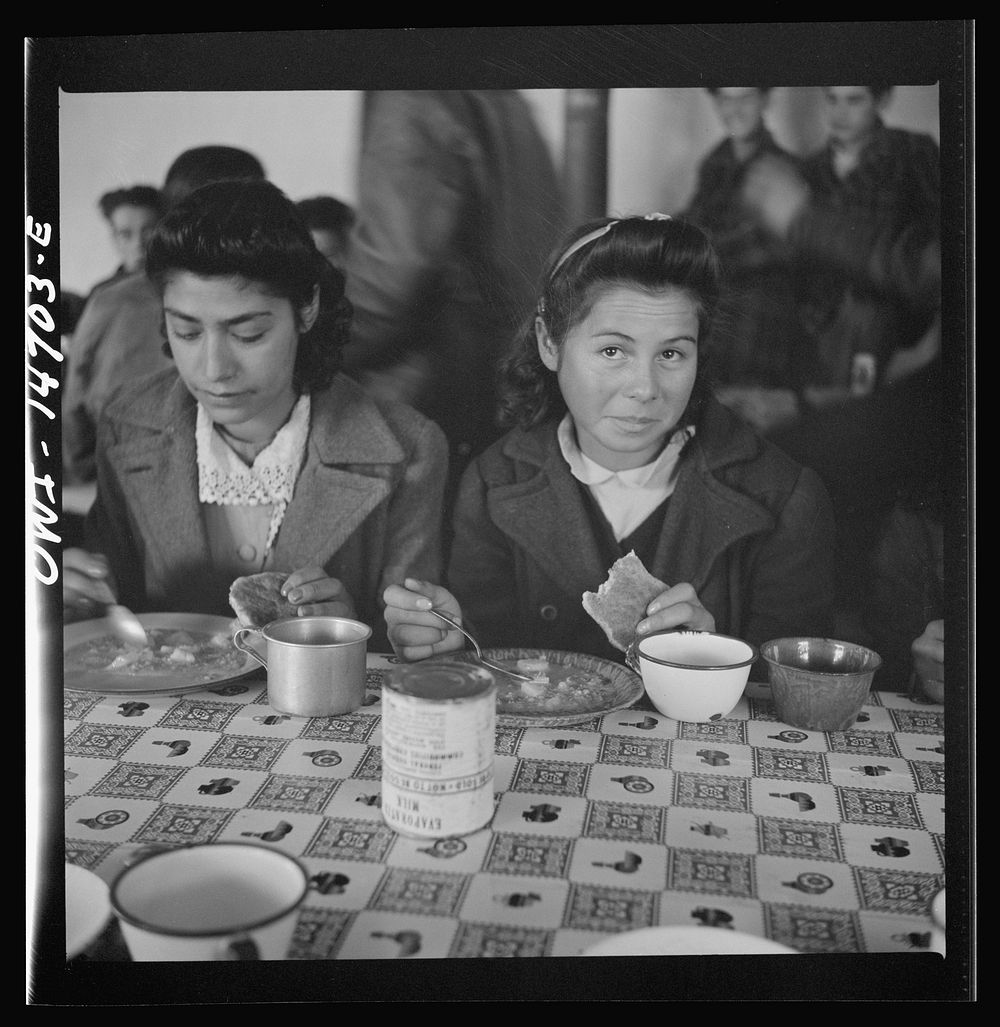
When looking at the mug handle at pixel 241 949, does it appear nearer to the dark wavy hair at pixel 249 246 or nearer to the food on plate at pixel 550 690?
the food on plate at pixel 550 690

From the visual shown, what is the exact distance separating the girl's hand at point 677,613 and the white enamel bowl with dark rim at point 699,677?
0.02 m

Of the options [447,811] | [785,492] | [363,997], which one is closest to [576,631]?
[785,492]

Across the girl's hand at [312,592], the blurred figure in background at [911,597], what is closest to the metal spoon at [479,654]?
the girl's hand at [312,592]

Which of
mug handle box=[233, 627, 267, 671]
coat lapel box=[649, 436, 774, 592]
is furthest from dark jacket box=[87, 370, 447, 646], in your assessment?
coat lapel box=[649, 436, 774, 592]

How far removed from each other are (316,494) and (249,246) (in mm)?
333

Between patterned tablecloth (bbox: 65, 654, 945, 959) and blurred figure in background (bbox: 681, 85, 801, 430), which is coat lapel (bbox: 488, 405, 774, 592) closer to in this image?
blurred figure in background (bbox: 681, 85, 801, 430)

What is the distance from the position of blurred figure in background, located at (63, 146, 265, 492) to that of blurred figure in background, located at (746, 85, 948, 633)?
26.4 inches

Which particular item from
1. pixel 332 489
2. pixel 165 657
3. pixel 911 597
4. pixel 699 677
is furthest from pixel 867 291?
pixel 165 657

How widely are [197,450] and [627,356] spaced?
59cm

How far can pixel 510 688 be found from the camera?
1.37 m

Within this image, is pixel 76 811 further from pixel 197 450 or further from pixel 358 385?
pixel 358 385

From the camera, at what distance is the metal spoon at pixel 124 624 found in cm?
146

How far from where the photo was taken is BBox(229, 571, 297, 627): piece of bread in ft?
4.70

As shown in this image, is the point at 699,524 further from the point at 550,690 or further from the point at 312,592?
the point at 312,592
